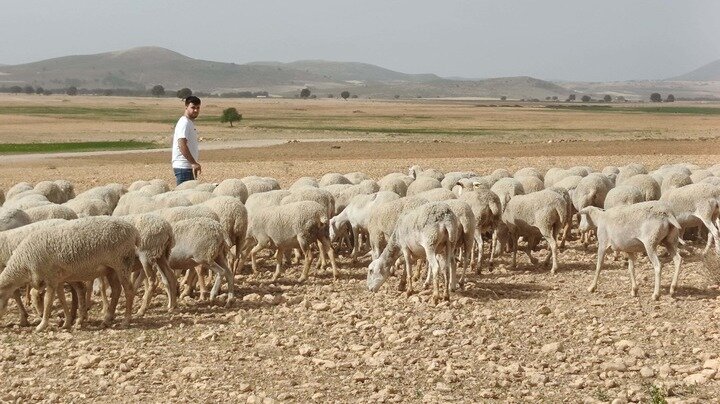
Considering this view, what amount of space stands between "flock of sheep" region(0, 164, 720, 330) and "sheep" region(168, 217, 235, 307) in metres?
0.02

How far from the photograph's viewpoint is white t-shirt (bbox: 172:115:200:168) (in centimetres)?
1494

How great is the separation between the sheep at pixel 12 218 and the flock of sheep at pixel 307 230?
0.02 metres

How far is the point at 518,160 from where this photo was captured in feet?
122

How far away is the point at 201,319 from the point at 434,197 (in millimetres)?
5358

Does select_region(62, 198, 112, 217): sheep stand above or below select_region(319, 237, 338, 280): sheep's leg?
above

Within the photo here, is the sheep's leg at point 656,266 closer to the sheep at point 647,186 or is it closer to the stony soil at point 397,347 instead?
the stony soil at point 397,347

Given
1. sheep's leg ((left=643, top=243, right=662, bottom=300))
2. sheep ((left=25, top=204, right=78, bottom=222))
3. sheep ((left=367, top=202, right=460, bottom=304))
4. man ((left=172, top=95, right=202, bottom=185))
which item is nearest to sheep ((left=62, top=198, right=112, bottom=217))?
sheep ((left=25, top=204, right=78, bottom=222))

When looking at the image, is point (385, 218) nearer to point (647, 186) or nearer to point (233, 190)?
point (233, 190)

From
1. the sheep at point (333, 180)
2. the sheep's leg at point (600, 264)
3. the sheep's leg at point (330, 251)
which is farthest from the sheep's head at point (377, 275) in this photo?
the sheep at point (333, 180)

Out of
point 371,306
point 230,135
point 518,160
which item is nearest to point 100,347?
point 371,306

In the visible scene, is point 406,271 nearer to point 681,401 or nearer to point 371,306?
point 371,306

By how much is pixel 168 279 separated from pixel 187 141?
3.90m

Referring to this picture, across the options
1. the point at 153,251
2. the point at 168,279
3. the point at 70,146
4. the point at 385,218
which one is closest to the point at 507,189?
the point at 385,218

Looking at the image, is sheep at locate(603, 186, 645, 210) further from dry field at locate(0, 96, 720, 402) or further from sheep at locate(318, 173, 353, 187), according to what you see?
sheep at locate(318, 173, 353, 187)
